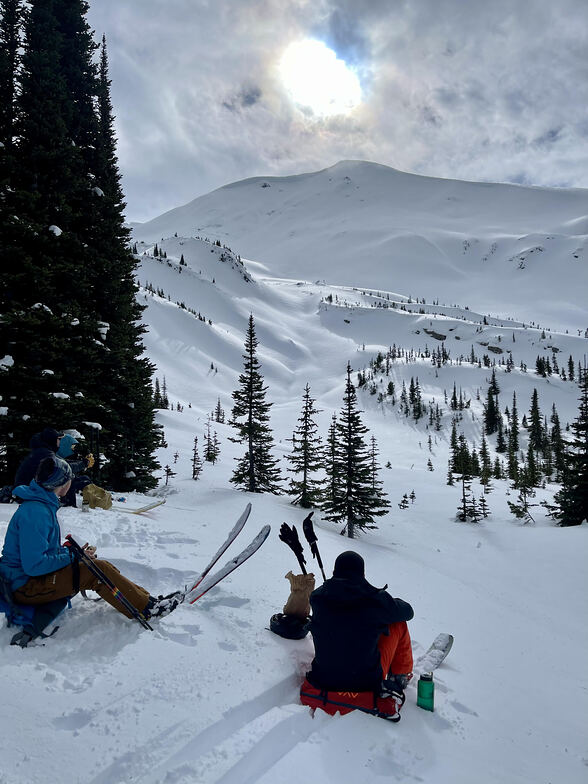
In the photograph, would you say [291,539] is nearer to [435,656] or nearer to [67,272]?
[435,656]

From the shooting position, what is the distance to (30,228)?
11539 millimetres

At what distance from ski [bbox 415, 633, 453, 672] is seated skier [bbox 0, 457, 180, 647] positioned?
464 centimetres

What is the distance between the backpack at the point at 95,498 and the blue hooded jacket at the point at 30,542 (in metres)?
6.26

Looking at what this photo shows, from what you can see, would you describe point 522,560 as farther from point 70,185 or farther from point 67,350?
point 70,185

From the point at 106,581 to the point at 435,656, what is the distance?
4.81 metres

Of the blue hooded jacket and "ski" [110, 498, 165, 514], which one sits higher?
the blue hooded jacket

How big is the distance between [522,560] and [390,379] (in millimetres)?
120889

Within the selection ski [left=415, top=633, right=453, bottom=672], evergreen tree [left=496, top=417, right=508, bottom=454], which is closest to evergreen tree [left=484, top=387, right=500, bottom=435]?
evergreen tree [left=496, top=417, right=508, bottom=454]

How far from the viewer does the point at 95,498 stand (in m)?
10.5

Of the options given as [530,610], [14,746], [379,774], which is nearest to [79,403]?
[14,746]

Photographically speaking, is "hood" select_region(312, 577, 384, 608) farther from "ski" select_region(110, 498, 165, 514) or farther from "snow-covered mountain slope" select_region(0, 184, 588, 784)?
"ski" select_region(110, 498, 165, 514)

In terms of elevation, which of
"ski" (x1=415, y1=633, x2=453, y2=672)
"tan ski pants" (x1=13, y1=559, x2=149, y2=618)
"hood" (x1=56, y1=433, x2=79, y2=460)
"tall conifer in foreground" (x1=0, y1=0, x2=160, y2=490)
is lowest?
"ski" (x1=415, y1=633, x2=453, y2=672)

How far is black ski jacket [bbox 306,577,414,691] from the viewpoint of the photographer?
165 inches

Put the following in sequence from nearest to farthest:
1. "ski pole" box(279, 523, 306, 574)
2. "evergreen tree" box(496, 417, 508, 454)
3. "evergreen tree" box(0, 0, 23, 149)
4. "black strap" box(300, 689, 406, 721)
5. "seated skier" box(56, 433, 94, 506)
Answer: "black strap" box(300, 689, 406, 721) < "ski pole" box(279, 523, 306, 574) < "seated skier" box(56, 433, 94, 506) < "evergreen tree" box(0, 0, 23, 149) < "evergreen tree" box(496, 417, 508, 454)
